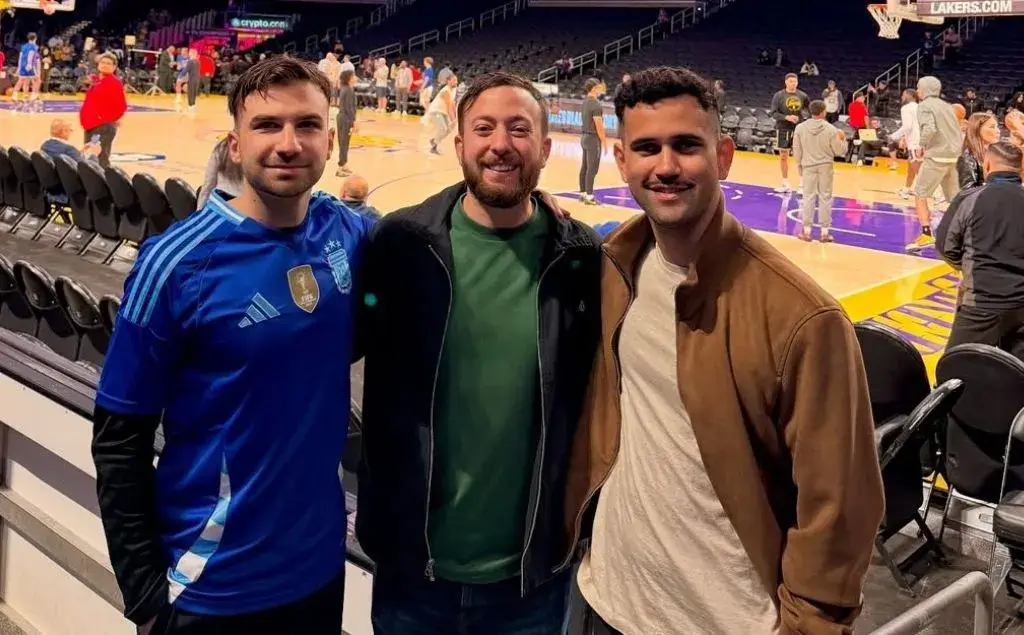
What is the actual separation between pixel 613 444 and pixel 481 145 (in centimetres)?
66

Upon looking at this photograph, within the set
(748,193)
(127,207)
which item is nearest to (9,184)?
(127,207)

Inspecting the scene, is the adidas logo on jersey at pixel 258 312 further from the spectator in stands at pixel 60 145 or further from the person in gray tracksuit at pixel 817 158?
the person in gray tracksuit at pixel 817 158

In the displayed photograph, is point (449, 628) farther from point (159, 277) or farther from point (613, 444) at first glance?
point (159, 277)

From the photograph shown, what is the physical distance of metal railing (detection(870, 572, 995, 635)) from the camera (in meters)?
1.76

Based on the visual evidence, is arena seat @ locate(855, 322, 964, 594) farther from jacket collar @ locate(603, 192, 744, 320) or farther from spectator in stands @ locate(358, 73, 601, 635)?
jacket collar @ locate(603, 192, 744, 320)

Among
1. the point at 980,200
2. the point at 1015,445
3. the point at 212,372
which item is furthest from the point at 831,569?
the point at 980,200

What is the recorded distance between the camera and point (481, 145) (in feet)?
6.62

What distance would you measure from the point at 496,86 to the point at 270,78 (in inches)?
18.1

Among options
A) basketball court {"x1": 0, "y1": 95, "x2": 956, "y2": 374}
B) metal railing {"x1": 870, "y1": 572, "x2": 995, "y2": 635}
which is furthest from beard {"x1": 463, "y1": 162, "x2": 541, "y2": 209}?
basketball court {"x1": 0, "y1": 95, "x2": 956, "y2": 374}

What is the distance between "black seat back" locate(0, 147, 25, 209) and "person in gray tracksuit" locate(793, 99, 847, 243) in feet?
25.6

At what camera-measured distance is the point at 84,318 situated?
15.9 feet

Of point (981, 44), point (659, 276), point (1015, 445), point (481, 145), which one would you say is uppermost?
point (981, 44)

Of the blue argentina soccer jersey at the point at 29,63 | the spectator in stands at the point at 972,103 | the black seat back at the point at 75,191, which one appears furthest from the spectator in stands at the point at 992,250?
the blue argentina soccer jersey at the point at 29,63

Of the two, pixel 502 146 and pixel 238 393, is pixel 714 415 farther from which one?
pixel 238 393
